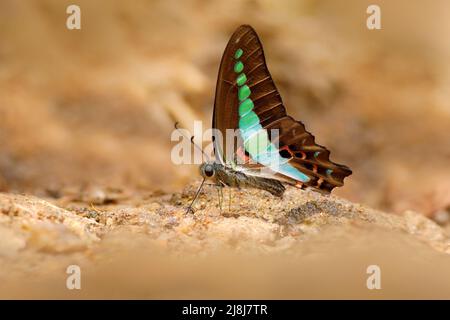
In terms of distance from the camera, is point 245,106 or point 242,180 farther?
point 242,180

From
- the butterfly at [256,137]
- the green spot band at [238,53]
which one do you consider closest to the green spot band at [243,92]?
the butterfly at [256,137]

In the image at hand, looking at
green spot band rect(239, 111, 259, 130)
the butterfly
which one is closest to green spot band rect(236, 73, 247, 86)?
the butterfly

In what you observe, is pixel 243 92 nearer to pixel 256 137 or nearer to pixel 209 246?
pixel 256 137

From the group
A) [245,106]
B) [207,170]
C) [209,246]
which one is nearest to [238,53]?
[245,106]

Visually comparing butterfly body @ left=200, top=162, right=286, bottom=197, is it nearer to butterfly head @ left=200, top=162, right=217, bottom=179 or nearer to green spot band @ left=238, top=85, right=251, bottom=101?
butterfly head @ left=200, top=162, right=217, bottom=179

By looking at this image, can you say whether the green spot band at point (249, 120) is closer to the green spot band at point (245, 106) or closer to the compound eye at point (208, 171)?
the green spot band at point (245, 106)

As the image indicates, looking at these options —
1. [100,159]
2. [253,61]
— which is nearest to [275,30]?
[100,159]

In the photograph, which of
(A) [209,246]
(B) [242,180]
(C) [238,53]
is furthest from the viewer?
(B) [242,180]
